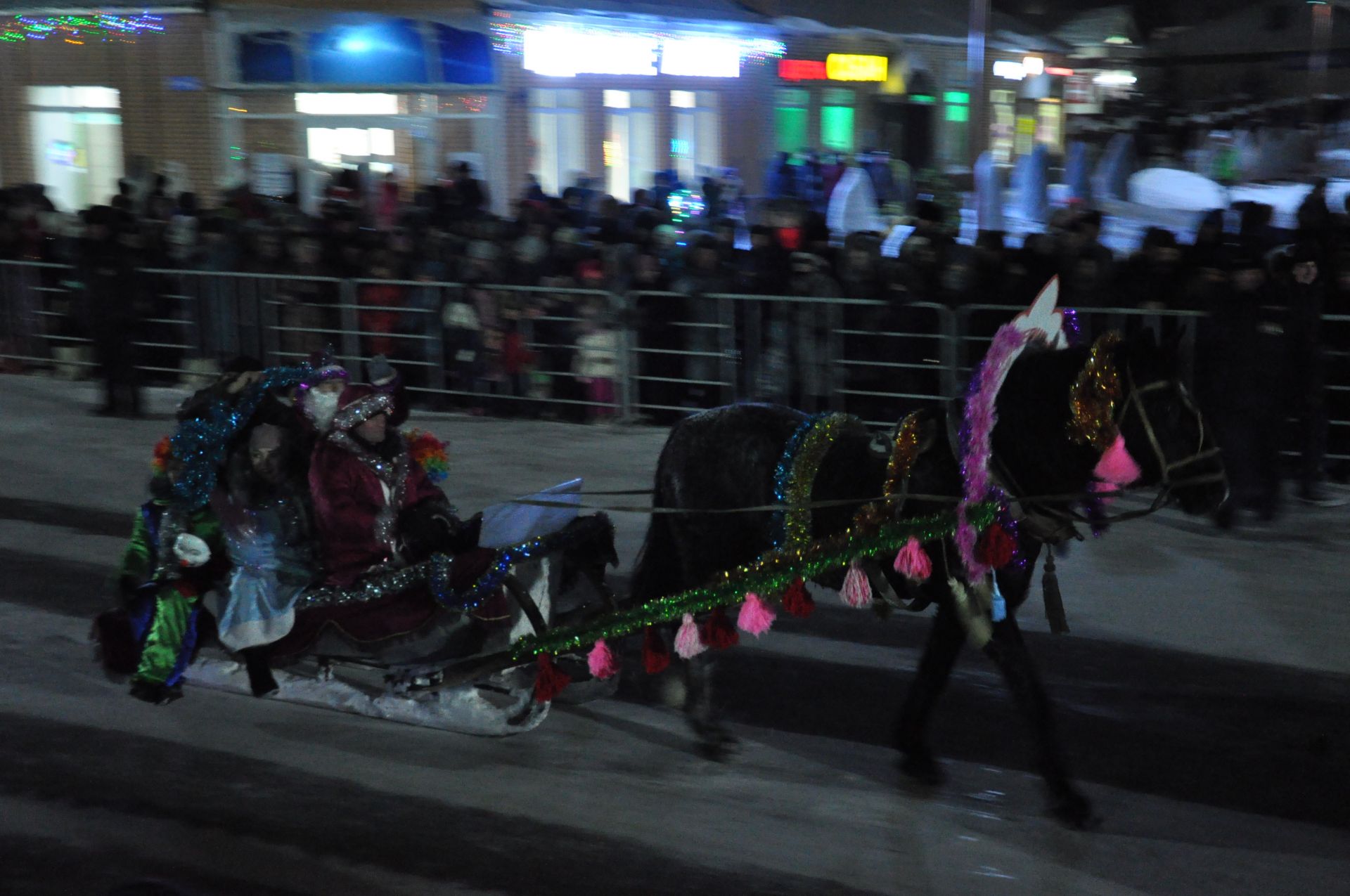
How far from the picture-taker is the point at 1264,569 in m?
8.21

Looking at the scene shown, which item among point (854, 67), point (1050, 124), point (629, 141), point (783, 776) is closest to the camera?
point (783, 776)

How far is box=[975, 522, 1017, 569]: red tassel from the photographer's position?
4906mm

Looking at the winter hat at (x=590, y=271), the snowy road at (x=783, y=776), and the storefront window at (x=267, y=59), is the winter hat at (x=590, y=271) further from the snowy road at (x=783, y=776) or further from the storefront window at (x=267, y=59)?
the storefront window at (x=267, y=59)

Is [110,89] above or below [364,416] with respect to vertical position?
above

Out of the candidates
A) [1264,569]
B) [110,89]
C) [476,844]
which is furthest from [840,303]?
[110,89]

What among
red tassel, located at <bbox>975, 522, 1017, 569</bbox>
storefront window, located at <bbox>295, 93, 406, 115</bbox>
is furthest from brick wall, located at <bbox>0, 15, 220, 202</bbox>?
red tassel, located at <bbox>975, 522, 1017, 569</bbox>

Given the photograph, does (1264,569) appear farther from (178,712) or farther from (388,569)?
(178,712)

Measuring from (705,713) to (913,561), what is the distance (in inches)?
54.4

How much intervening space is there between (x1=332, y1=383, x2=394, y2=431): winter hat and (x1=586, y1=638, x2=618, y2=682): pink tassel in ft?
4.35

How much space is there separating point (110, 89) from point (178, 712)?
16764 millimetres

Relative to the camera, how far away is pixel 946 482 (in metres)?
5.18

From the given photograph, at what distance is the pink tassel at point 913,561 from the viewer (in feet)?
16.5

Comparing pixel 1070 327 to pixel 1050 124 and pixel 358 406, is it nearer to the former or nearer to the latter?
pixel 358 406

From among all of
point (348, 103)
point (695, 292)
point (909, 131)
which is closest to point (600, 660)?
point (695, 292)
